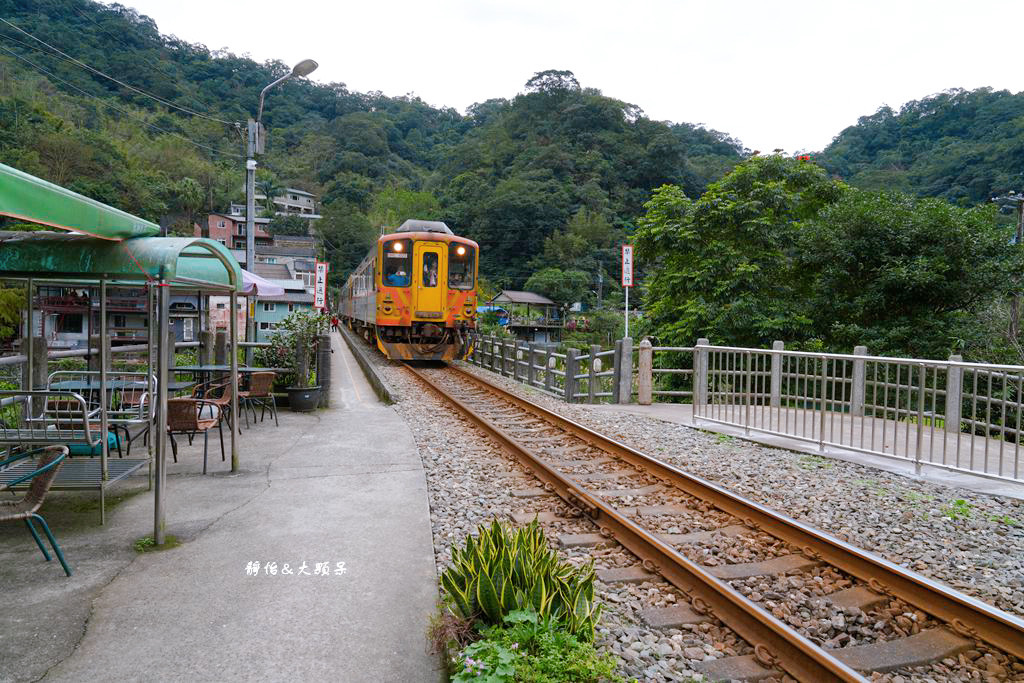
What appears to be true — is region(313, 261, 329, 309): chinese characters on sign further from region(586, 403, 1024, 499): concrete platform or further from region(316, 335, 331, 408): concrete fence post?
region(586, 403, 1024, 499): concrete platform

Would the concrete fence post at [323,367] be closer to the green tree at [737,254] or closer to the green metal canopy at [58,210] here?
the green metal canopy at [58,210]

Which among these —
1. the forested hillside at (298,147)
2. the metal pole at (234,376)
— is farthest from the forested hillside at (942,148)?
the metal pole at (234,376)

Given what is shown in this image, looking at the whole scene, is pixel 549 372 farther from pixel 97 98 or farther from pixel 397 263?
pixel 97 98

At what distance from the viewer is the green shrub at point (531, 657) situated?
249 centimetres

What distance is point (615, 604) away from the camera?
3467 mm

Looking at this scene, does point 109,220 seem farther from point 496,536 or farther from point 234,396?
point 496,536

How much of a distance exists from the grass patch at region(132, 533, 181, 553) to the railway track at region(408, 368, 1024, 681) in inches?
97.3

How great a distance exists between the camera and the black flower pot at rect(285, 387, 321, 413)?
9.59 m

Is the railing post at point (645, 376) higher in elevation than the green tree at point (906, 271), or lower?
lower

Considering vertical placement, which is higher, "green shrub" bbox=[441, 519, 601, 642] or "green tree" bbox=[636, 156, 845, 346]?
"green tree" bbox=[636, 156, 845, 346]

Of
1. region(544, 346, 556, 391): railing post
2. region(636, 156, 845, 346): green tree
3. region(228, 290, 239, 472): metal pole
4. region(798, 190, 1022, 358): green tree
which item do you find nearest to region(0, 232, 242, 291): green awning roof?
region(228, 290, 239, 472): metal pole

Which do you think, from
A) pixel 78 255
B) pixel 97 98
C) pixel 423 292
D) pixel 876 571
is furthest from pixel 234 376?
pixel 97 98

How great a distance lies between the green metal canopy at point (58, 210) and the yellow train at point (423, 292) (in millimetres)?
11758

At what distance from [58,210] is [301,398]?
250 inches
